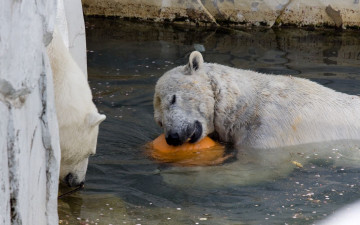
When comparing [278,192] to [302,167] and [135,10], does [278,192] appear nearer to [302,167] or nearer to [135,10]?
[302,167]

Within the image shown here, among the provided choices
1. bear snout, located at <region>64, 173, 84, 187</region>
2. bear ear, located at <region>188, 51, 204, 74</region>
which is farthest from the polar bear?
bear snout, located at <region>64, 173, 84, 187</region>

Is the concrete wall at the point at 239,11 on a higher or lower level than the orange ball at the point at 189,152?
higher

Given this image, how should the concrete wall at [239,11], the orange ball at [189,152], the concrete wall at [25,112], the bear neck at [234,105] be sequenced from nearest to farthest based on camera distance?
the concrete wall at [25,112]
the orange ball at [189,152]
the bear neck at [234,105]
the concrete wall at [239,11]

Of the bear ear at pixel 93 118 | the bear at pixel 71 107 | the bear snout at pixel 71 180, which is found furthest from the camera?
the bear snout at pixel 71 180

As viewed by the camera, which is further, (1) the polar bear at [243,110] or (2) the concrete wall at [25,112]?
(1) the polar bear at [243,110]

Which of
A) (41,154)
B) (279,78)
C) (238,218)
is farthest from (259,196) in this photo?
(41,154)

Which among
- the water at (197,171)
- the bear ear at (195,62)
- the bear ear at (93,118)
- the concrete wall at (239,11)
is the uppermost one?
the concrete wall at (239,11)

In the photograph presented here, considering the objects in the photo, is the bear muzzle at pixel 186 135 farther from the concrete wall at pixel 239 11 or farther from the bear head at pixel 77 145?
the concrete wall at pixel 239 11

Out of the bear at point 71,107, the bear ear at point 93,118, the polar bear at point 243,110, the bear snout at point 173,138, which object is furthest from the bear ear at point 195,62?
the bear ear at point 93,118

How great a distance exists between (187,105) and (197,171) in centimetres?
64

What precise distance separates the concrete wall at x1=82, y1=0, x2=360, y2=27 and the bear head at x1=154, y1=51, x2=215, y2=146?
4.61 m

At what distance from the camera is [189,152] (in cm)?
612

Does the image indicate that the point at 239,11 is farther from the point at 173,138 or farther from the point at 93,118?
the point at 93,118

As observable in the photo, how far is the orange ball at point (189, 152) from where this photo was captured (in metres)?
5.95
